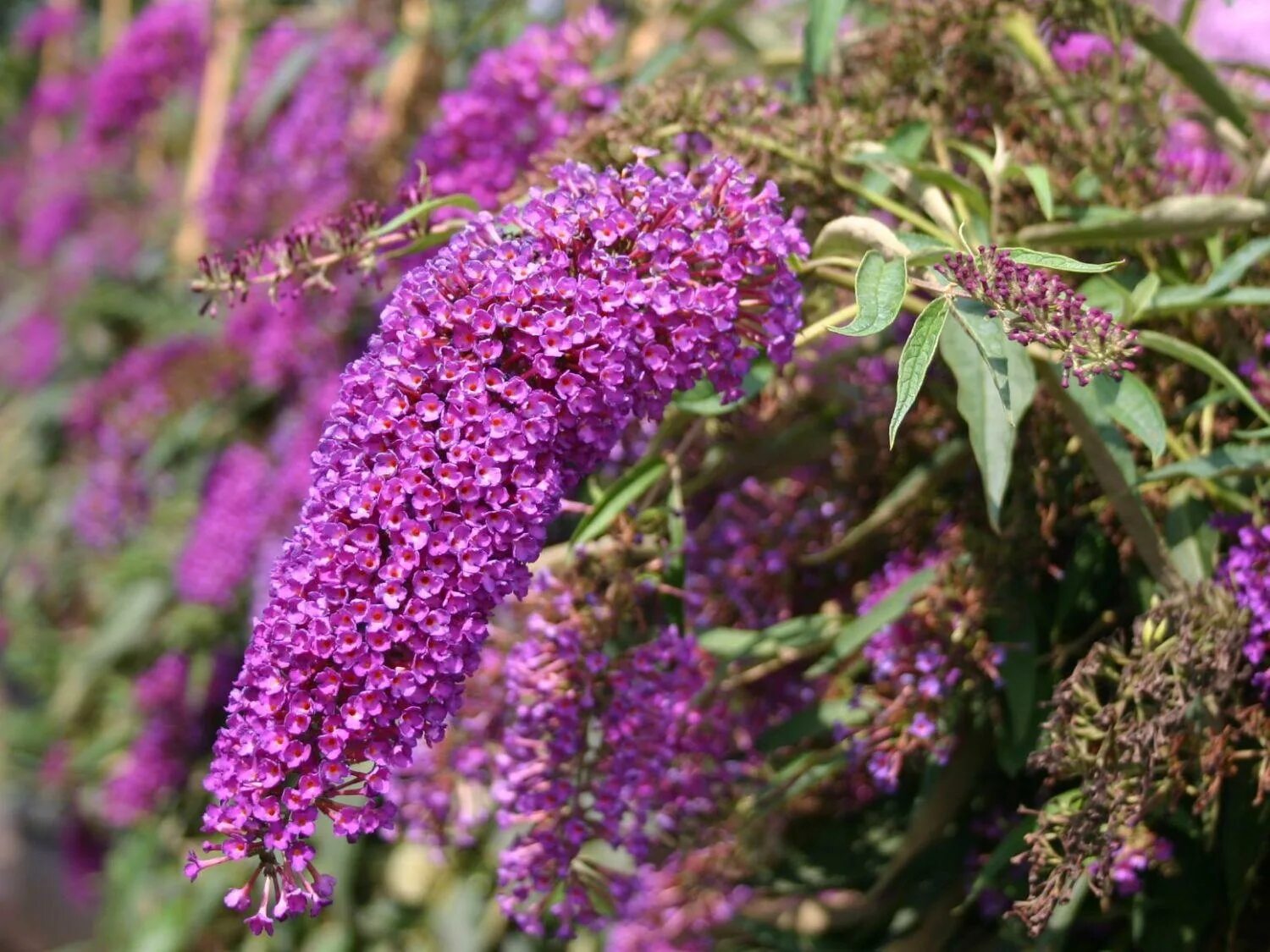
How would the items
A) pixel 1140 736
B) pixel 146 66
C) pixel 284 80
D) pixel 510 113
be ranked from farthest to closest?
1. pixel 146 66
2. pixel 284 80
3. pixel 510 113
4. pixel 1140 736

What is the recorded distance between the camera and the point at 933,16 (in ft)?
4.46

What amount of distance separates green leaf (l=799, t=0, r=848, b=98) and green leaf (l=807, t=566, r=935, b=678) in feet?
1.89

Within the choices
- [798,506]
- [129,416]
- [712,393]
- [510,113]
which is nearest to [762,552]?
[798,506]

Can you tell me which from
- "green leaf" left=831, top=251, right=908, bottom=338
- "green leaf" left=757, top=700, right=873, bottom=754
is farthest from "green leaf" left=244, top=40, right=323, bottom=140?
"green leaf" left=831, top=251, right=908, bottom=338

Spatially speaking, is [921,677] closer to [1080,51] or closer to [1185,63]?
[1185,63]

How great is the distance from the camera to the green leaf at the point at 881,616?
1.24 meters

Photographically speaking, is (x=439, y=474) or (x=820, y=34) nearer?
(x=439, y=474)

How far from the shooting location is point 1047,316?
2.85 feet

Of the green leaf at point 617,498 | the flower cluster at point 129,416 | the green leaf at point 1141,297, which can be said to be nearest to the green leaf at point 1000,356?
the green leaf at point 1141,297

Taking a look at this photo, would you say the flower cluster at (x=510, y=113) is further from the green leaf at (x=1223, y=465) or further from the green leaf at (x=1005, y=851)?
the green leaf at (x=1005, y=851)

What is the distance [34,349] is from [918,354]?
308 centimetres

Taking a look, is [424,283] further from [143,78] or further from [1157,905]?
[143,78]

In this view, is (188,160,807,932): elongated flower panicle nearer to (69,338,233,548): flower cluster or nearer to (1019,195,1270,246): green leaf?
(1019,195,1270,246): green leaf

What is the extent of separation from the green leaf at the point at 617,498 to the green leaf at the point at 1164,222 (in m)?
0.42
